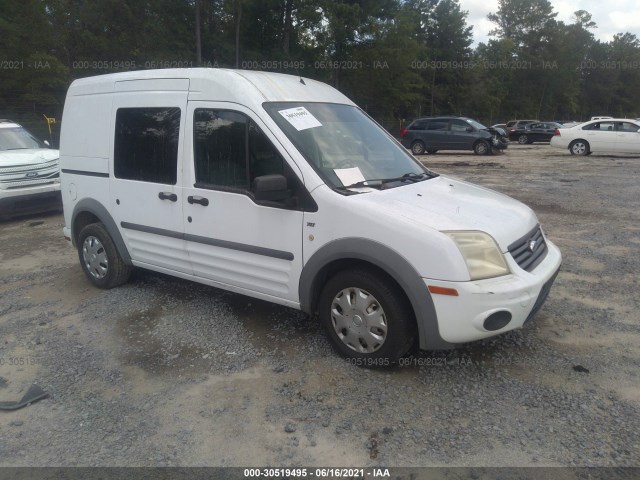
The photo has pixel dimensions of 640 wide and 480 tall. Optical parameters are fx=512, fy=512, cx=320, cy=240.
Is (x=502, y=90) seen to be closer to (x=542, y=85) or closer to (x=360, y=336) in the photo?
(x=542, y=85)

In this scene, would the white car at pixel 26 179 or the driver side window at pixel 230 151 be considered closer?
the driver side window at pixel 230 151

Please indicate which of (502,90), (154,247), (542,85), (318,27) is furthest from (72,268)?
(542,85)

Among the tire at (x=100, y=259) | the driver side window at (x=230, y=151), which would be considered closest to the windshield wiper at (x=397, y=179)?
the driver side window at (x=230, y=151)

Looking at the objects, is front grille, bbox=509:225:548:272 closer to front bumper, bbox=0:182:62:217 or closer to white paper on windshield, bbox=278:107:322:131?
white paper on windshield, bbox=278:107:322:131

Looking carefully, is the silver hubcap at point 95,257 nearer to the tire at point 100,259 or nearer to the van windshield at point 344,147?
the tire at point 100,259

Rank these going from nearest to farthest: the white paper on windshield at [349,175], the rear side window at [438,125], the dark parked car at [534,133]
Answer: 1. the white paper on windshield at [349,175]
2. the rear side window at [438,125]
3. the dark parked car at [534,133]

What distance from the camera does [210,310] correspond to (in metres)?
4.78

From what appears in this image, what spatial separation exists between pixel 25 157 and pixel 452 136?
16995 millimetres

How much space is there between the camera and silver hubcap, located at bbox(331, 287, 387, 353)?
3.48 meters

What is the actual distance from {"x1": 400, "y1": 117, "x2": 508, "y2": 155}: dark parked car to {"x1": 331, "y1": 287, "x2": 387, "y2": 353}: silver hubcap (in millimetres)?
19567

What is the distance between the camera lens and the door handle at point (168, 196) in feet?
14.4

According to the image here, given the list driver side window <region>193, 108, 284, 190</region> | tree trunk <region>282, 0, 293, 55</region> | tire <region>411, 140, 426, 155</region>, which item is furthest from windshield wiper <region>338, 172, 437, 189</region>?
tree trunk <region>282, 0, 293, 55</region>

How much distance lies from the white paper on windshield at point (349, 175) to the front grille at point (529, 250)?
1182 mm

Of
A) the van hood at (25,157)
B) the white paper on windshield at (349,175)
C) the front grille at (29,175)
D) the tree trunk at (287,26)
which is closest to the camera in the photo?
the white paper on windshield at (349,175)
